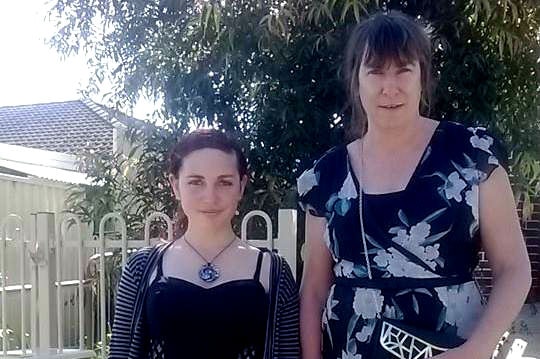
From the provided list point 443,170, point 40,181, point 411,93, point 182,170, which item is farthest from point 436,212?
point 40,181

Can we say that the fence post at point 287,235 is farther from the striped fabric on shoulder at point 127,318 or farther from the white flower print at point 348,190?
the white flower print at point 348,190

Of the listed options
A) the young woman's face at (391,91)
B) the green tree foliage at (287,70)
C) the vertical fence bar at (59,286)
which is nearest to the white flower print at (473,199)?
the young woman's face at (391,91)

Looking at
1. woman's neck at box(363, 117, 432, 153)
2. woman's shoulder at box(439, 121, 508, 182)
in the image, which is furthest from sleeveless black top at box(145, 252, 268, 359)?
woman's shoulder at box(439, 121, 508, 182)

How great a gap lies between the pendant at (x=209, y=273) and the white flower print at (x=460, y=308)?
0.60m

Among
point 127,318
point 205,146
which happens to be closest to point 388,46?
point 205,146

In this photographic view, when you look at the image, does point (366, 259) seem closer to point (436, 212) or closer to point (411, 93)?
point (436, 212)

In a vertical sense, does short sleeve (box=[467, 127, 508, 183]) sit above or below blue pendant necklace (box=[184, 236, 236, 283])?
above

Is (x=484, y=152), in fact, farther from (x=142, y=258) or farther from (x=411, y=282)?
(x=142, y=258)

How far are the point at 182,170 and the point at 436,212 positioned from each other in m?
0.72

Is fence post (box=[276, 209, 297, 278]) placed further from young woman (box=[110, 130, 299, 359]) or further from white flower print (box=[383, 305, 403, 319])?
white flower print (box=[383, 305, 403, 319])

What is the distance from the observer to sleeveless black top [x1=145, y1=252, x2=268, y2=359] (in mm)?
2023

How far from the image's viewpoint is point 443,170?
1846 mm

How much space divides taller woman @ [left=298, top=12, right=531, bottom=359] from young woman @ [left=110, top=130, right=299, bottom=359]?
0.20 m

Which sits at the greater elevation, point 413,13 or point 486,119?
point 413,13
